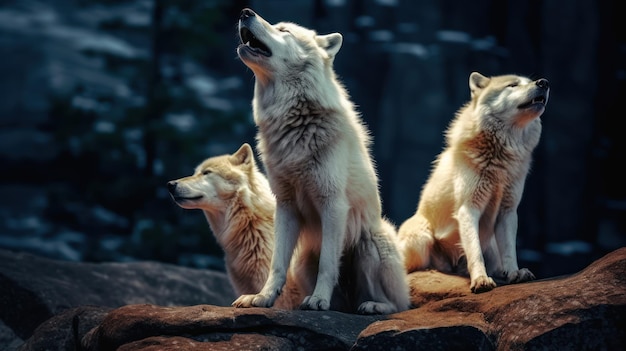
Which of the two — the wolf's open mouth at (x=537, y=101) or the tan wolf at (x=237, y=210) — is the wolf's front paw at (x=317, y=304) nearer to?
the tan wolf at (x=237, y=210)

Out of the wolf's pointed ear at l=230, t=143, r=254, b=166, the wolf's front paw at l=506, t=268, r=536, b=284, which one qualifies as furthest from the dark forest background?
the wolf's front paw at l=506, t=268, r=536, b=284

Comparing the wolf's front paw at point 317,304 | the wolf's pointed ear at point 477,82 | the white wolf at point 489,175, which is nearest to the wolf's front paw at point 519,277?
the white wolf at point 489,175

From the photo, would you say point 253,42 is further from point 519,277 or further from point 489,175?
point 519,277

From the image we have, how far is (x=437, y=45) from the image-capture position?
42.2 ft

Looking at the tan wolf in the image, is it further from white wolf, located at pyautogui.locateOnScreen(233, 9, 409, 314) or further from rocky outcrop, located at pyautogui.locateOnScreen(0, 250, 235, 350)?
rocky outcrop, located at pyautogui.locateOnScreen(0, 250, 235, 350)

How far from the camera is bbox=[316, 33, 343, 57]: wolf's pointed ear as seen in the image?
465 centimetres

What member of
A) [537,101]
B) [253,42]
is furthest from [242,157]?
[537,101]

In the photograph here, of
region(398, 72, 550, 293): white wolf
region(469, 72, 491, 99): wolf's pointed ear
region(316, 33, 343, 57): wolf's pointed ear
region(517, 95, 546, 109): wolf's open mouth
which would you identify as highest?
region(316, 33, 343, 57): wolf's pointed ear

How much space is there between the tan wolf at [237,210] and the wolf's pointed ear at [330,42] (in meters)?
1.28

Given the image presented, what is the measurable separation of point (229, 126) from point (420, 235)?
773cm

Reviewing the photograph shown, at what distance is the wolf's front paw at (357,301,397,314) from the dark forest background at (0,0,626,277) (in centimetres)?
780

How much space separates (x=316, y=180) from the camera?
4.25 meters

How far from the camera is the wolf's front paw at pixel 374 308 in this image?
14.7ft

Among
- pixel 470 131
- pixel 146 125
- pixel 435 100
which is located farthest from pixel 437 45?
pixel 470 131
